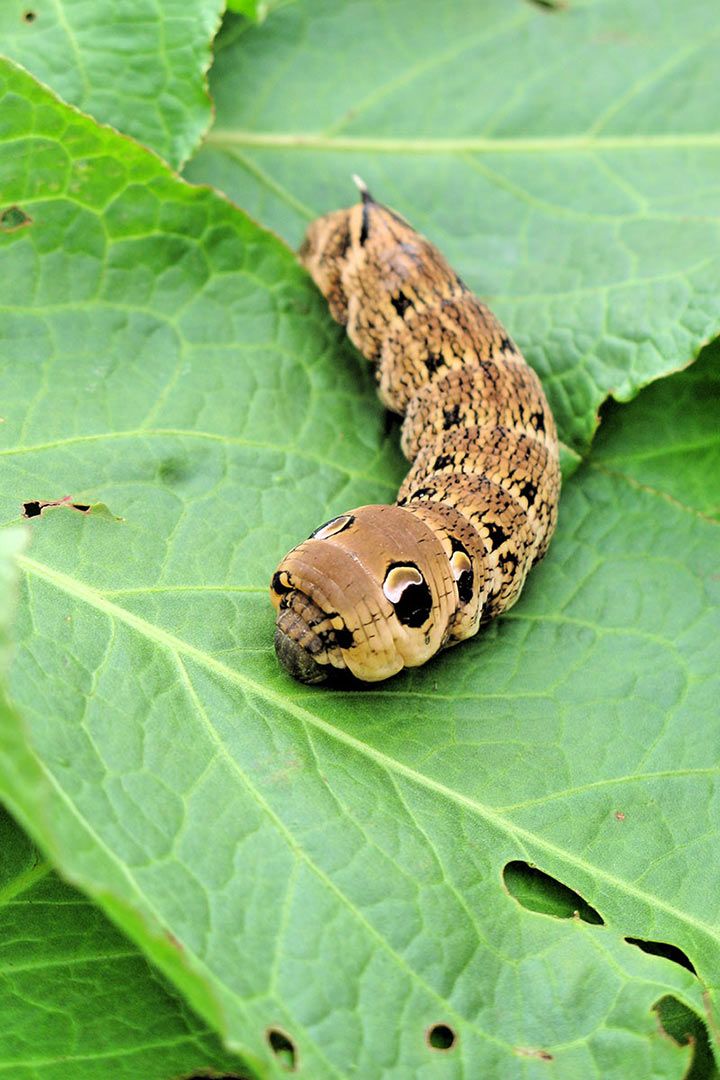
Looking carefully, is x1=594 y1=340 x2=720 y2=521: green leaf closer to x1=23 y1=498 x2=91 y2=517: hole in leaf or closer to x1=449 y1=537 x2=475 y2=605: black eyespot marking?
x1=449 y1=537 x2=475 y2=605: black eyespot marking

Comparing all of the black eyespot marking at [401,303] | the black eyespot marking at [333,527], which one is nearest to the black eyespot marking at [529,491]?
the black eyespot marking at [333,527]

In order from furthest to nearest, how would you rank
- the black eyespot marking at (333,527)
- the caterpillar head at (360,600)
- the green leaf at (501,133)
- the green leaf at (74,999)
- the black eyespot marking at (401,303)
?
the green leaf at (501,133) < the black eyespot marking at (401,303) < the black eyespot marking at (333,527) < the caterpillar head at (360,600) < the green leaf at (74,999)

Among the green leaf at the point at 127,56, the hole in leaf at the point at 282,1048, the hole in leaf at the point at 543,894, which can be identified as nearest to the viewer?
the hole in leaf at the point at 282,1048

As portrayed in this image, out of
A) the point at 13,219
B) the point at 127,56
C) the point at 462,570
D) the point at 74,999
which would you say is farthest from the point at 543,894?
the point at 127,56

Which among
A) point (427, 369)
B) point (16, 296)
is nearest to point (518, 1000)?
point (427, 369)

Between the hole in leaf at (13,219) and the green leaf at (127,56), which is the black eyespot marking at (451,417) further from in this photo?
the hole in leaf at (13,219)

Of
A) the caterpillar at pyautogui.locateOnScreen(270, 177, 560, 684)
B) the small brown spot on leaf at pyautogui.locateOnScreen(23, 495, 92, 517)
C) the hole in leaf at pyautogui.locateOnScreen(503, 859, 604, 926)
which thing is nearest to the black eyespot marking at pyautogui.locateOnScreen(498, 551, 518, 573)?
the caterpillar at pyautogui.locateOnScreen(270, 177, 560, 684)
